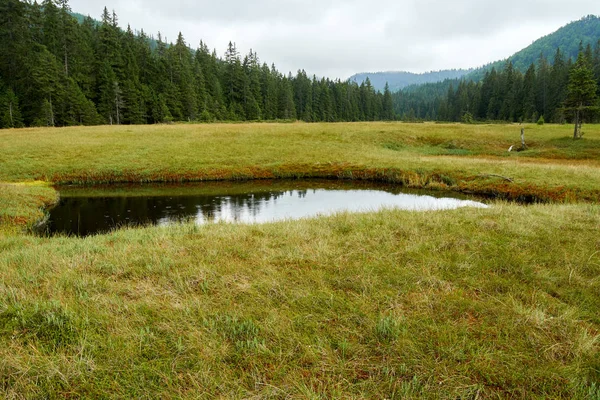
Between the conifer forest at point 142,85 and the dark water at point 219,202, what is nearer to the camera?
the dark water at point 219,202

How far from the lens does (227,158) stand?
3272cm

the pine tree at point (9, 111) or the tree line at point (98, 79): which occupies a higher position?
the tree line at point (98, 79)

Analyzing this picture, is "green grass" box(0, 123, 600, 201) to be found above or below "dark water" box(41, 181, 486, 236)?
above

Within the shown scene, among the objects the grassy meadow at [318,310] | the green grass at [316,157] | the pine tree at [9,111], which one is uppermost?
the pine tree at [9,111]

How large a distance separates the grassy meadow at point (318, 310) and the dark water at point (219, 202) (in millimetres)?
6078

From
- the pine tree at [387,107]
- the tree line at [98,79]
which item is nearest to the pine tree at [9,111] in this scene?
the tree line at [98,79]

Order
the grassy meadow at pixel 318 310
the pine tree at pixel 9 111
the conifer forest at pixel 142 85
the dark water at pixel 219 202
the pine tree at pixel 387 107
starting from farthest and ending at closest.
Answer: the pine tree at pixel 387 107 < the conifer forest at pixel 142 85 < the pine tree at pixel 9 111 < the dark water at pixel 219 202 < the grassy meadow at pixel 318 310

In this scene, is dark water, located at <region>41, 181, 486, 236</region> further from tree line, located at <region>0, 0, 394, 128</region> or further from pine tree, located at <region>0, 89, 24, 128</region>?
tree line, located at <region>0, 0, 394, 128</region>

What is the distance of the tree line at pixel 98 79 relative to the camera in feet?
214

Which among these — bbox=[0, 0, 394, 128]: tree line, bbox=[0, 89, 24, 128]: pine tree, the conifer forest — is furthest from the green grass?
bbox=[0, 0, 394, 128]: tree line

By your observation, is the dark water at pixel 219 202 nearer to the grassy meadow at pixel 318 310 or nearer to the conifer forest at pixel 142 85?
the grassy meadow at pixel 318 310

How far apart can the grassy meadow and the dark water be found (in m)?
6.08

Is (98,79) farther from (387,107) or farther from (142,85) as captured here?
(387,107)

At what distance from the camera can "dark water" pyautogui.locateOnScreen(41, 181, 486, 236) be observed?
54.8ft
